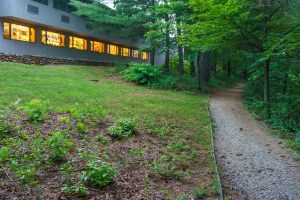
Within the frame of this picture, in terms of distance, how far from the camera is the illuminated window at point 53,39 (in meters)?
23.1

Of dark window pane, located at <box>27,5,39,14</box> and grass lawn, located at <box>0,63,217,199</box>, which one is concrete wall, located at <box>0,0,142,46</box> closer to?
dark window pane, located at <box>27,5,39,14</box>

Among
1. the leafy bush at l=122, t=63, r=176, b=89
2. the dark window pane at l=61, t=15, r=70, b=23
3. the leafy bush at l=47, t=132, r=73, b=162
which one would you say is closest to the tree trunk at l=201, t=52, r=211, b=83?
the leafy bush at l=122, t=63, r=176, b=89

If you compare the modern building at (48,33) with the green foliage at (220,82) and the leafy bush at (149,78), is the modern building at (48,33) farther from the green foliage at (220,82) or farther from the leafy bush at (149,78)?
the green foliage at (220,82)

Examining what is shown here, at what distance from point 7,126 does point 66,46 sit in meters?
20.3

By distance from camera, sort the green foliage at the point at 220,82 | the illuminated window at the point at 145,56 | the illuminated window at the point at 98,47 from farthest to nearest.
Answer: the illuminated window at the point at 145,56, the illuminated window at the point at 98,47, the green foliage at the point at 220,82

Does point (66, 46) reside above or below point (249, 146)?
above

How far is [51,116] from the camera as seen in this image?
7.73m

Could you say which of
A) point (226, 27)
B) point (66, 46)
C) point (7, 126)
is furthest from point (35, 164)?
point (66, 46)

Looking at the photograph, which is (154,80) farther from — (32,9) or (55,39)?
(55,39)

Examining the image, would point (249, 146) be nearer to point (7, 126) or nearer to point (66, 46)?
point (7, 126)

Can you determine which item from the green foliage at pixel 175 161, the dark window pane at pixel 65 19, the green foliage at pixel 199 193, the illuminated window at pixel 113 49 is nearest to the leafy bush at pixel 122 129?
the green foliage at pixel 175 161

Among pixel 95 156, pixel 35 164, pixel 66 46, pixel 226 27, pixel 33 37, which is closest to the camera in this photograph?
pixel 35 164

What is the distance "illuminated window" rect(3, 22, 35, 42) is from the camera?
65.6 feet

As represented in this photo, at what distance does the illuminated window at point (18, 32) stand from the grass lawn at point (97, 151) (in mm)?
11141
